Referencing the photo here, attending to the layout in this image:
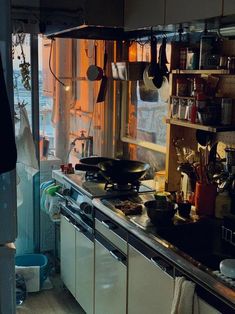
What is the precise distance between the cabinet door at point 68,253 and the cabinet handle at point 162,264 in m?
1.15

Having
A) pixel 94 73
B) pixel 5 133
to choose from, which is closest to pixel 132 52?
pixel 94 73

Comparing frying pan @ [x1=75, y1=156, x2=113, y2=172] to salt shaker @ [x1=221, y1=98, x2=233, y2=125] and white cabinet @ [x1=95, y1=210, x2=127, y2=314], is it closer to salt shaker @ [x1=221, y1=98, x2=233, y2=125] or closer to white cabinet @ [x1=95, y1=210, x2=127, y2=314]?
white cabinet @ [x1=95, y1=210, x2=127, y2=314]

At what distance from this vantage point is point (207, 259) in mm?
2215

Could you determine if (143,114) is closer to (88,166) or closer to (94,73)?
(94,73)

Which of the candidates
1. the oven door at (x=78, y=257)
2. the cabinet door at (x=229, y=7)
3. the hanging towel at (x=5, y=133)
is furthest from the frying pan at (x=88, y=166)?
the hanging towel at (x=5, y=133)

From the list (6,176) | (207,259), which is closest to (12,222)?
(6,176)

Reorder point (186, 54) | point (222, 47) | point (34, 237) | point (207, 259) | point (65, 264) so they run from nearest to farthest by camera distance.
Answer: point (207, 259), point (222, 47), point (186, 54), point (65, 264), point (34, 237)

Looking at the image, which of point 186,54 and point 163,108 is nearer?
point 186,54

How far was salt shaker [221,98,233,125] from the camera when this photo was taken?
240cm

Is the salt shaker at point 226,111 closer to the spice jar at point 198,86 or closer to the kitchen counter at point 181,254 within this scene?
the spice jar at point 198,86

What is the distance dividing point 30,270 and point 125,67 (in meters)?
1.63

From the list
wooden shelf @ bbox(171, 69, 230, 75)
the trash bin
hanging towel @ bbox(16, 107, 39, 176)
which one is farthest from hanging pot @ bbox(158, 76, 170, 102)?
the trash bin

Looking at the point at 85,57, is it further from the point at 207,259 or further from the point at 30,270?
the point at 207,259

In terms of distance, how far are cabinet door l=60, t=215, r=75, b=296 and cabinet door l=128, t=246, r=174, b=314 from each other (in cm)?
89
